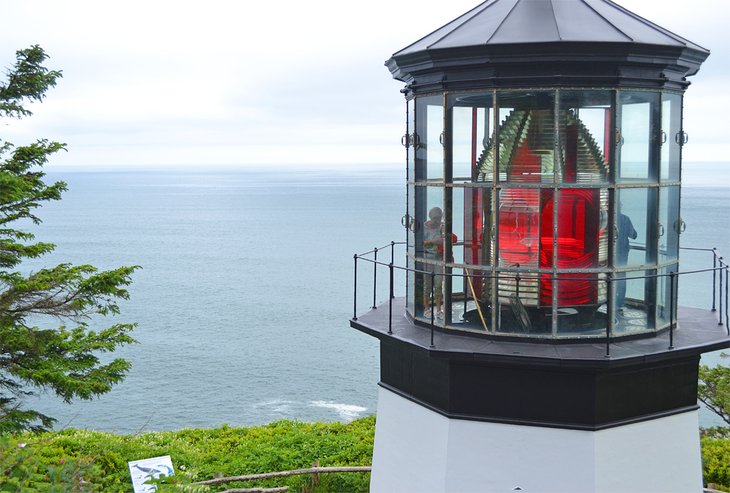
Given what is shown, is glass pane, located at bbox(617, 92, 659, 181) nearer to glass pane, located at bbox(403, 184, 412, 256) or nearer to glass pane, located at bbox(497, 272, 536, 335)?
glass pane, located at bbox(497, 272, 536, 335)

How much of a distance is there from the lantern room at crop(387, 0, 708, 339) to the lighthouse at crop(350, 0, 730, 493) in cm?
1

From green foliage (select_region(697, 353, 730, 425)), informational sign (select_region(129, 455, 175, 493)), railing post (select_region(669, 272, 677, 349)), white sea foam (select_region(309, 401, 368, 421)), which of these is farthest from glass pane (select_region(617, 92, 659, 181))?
white sea foam (select_region(309, 401, 368, 421))

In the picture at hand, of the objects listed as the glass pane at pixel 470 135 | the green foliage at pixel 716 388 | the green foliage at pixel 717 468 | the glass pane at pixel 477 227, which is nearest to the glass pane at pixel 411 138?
the glass pane at pixel 470 135

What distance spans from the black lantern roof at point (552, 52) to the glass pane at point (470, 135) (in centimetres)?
14

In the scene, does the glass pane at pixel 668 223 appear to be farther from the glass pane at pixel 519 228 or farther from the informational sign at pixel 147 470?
the informational sign at pixel 147 470

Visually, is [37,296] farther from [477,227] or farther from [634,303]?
[634,303]

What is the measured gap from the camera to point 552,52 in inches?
220

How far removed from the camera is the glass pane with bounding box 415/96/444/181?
6195 millimetres

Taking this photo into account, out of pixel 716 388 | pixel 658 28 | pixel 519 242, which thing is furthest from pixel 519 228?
pixel 716 388

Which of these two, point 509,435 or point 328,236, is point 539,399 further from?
point 328,236

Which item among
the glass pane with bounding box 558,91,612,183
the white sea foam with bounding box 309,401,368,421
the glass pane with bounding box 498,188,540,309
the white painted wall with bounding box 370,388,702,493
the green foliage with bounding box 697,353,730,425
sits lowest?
the white sea foam with bounding box 309,401,368,421

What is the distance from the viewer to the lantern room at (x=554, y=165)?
5719 millimetres

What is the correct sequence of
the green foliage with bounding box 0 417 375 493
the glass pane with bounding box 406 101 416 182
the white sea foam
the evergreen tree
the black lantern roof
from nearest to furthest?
1. the black lantern roof
2. the glass pane with bounding box 406 101 416 182
3. the green foliage with bounding box 0 417 375 493
4. the evergreen tree
5. the white sea foam

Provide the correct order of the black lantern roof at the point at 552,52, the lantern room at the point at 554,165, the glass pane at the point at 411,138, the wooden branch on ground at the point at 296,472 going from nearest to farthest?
the black lantern roof at the point at 552,52
the lantern room at the point at 554,165
the glass pane at the point at 411,138
the wooden branch on ground at the point at 296,472
